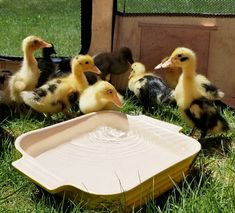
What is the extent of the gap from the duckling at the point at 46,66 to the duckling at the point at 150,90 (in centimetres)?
61

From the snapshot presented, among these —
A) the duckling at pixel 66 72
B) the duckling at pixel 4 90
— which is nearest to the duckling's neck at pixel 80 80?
the duckling at pixel 66 72

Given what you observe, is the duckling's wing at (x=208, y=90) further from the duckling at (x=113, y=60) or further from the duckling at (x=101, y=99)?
the duckling at (x=113, y=60)

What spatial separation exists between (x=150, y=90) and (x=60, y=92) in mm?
633

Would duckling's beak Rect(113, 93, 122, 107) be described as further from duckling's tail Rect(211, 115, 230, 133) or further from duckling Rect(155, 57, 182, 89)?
duckling Rect(155, 57, 182, 89)

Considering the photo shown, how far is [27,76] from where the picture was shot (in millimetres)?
3027

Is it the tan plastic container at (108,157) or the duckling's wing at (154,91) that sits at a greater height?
the duckling's wing at (154,91)

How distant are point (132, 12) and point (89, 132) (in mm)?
1229

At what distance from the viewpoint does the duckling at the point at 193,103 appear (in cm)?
267

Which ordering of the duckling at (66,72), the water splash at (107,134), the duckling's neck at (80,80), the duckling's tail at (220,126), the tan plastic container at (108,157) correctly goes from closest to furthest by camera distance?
the tan plastic container at (108,157) → the water splash at (107,134) → the duckling's tail at (220,126) → the duckling's neck at (80,80) → the duckling at (66,72)

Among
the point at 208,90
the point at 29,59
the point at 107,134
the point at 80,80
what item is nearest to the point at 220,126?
the point at 208,90

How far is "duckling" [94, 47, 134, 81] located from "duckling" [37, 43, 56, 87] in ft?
1.11

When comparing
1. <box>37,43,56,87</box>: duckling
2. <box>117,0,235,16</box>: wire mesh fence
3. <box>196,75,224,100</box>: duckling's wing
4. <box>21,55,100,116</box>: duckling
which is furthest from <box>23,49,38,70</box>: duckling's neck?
<box>196,75,224,100</box>: duckling's wing

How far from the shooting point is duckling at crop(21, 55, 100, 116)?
9.23 ft

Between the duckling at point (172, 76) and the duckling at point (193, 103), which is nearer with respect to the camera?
the duckling at point (193, 103)
